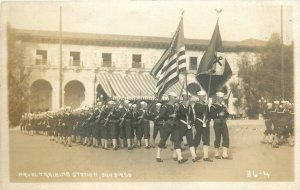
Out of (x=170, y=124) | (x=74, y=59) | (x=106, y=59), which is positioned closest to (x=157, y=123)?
(x=170, y=124)

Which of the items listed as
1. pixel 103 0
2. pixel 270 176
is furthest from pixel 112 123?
pixel 270 176

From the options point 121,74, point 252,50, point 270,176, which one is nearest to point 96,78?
point 121,74

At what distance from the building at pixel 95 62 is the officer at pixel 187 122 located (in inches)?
7.9

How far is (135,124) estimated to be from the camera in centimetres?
605

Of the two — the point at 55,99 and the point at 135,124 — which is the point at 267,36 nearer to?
the point at 135,124

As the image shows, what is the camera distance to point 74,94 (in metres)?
5.88

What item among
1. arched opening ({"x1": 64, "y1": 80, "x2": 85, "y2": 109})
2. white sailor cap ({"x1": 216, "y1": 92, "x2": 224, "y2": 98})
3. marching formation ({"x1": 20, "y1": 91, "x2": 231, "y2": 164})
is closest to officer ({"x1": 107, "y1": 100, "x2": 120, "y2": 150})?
marching formation ({"x1": 20, "y1": 91, "x2": 231, "y2": 164})

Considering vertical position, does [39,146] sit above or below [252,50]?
below

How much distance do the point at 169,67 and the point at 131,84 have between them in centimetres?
38

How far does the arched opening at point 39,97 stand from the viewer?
580 cm

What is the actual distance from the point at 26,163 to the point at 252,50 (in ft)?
7.43

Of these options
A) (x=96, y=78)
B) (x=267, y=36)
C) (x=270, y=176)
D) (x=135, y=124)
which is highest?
(x=267, y=36)

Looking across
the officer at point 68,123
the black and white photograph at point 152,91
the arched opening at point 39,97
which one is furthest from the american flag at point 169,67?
the arched opening at point 39,97

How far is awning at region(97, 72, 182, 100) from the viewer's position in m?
5.85
